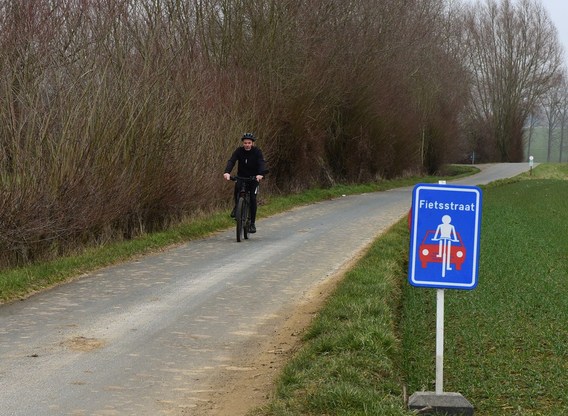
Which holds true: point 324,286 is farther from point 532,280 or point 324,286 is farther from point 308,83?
point 308,83

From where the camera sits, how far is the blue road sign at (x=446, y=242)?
607cm

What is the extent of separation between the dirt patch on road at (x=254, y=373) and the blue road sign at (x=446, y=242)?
1.49 metres

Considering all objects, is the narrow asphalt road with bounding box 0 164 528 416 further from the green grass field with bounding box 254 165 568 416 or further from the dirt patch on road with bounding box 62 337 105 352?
the green grass field with bounding box 254 165 568 416

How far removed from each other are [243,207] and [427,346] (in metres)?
9.06

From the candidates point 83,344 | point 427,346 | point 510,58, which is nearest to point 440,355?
point 427,346

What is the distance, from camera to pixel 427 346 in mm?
7871

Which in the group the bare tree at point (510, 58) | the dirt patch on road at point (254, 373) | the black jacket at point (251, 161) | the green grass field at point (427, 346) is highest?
the bare tree at point (510, 58)

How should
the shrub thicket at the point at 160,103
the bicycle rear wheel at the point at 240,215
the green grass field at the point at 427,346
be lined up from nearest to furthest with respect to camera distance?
1. the green grass field at the point at 427,346
2. the shrub thicket at the point at 160,103
3. the bicycle rear wheel at the point at 240,215

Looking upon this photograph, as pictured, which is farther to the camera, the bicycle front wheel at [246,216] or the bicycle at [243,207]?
the bicycle front wheel at [246,216]

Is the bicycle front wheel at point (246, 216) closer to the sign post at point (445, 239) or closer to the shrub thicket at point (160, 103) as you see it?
the shrub thicket at point (160, 103)

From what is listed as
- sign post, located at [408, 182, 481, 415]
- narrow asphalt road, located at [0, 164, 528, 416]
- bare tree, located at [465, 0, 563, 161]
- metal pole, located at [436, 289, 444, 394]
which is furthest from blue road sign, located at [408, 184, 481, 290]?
bare tree, located at [465, 0, 563, 161]

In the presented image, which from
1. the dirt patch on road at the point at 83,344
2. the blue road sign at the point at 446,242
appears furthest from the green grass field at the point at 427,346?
the dirt patch on road at the point at 83,344

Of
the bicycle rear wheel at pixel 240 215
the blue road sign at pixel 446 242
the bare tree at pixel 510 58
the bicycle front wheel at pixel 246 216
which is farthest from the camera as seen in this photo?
the bare tree at pixel 510 58

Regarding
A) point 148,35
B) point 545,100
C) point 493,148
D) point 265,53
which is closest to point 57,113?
point 148,35
